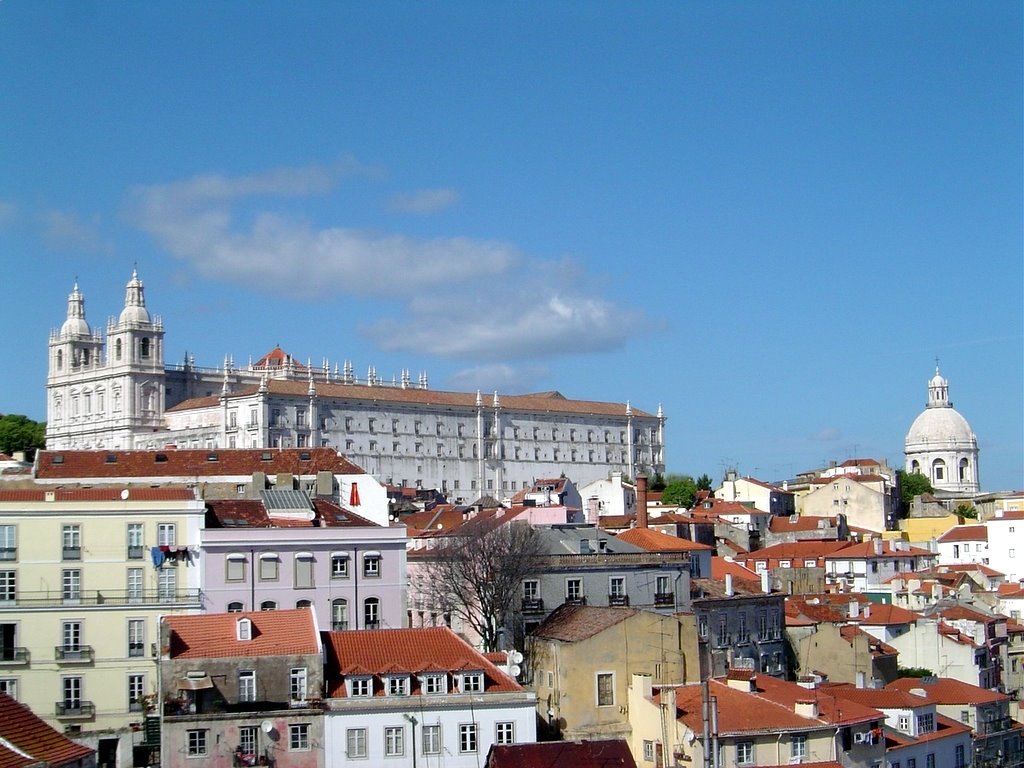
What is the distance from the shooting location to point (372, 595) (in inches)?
1670

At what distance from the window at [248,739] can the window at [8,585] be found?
8667 millimetres

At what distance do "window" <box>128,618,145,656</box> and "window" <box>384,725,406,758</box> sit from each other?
7.91m

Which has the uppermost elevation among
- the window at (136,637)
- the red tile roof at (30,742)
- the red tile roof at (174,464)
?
the red tile roof at (174,464)

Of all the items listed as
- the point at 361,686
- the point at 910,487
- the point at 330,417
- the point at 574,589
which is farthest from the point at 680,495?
the point at 361,686

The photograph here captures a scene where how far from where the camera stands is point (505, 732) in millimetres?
35031

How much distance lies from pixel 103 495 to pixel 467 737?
489 inches

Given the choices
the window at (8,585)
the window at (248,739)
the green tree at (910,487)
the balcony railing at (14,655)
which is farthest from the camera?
the green tree at (910,487)

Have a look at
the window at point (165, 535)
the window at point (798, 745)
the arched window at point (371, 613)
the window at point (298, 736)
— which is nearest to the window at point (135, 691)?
the window at point (165, 535)

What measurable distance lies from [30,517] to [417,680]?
1133 cm

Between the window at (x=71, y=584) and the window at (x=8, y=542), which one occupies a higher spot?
the window at (x=8, y=542)

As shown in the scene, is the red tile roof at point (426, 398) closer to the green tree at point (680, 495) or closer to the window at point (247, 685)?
the green tree at point (680, 495)

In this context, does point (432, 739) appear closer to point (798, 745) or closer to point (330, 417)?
point (798, 745)

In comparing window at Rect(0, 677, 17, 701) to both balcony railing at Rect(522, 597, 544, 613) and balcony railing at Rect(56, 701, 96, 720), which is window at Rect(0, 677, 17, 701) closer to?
balcony railing at Rect(56, 701, 96, 720)

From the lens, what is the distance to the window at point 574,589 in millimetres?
44938
